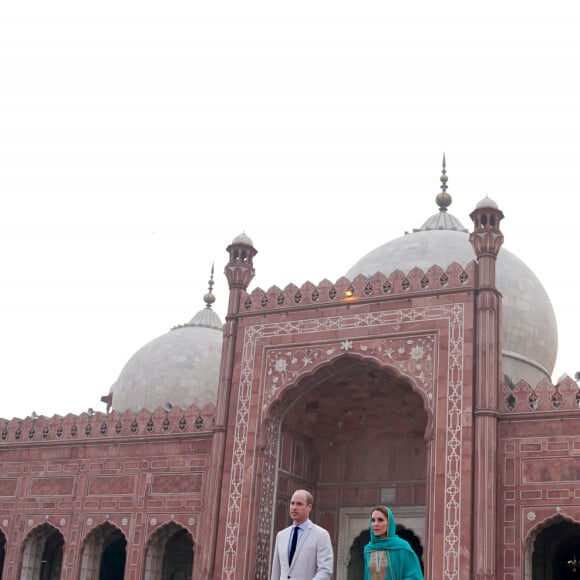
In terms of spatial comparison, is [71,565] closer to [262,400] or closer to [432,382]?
[262,400]

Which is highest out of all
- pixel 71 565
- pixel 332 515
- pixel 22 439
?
pixel 22 439

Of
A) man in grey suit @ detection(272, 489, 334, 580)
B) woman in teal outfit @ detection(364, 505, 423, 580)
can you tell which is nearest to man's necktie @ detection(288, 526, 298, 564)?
man in grey suit @ detection(272, 489, 334, 580)

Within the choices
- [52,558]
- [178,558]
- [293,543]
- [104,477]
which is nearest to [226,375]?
[104,477]

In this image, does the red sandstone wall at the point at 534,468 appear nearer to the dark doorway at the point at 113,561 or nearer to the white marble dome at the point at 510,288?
the white marble dome at the point at 510,288

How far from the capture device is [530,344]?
15508 mm

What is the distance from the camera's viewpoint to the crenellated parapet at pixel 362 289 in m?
12.4

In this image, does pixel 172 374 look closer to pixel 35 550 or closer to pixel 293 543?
pixel 35 550

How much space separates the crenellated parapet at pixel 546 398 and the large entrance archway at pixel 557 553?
2.42m

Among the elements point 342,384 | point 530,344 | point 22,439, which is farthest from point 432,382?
point 22,439

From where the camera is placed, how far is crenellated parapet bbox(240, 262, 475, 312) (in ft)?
40.7

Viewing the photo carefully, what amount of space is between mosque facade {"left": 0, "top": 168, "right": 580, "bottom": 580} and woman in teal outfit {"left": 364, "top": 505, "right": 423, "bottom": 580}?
7.02 metres

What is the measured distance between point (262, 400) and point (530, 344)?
17.4 feet

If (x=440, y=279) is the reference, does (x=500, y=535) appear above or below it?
below

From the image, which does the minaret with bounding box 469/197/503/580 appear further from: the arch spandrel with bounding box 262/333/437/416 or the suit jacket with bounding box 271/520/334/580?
the suit jacket with bounding box 271/520/334/580
